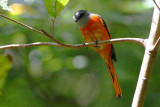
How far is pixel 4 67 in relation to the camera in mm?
2572

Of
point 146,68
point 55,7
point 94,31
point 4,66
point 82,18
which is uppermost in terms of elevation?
point 82,18

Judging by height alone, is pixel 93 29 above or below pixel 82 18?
below

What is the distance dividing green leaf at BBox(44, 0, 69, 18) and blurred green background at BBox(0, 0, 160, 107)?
2297mm

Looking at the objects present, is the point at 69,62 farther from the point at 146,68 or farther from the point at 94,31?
the point at 146,68

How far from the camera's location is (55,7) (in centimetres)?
178

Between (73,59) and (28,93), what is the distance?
92 centimetres

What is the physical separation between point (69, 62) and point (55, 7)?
268 cm

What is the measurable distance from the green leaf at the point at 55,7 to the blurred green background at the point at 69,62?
2297 mm

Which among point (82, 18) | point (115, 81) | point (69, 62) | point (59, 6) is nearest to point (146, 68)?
point (59, 6)

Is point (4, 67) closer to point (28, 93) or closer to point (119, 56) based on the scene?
point (28, 93)

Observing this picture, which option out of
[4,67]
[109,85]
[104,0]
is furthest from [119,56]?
[4,67]

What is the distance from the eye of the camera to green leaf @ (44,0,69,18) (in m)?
1.78

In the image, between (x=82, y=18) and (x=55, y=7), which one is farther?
(x=82, y=18)

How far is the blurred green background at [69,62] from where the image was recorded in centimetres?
422
